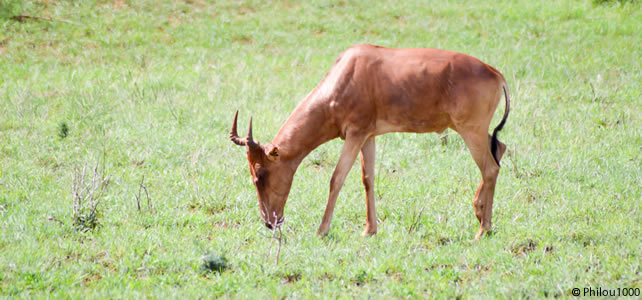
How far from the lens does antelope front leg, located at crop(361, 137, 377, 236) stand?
22.0 feet

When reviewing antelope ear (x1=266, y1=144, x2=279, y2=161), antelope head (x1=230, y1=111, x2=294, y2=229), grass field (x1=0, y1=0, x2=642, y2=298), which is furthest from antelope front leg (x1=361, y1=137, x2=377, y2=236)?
antelope ear (x1=266, y1=144, x2=279, y2=161)

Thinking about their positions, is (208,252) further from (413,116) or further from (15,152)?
(15,152)

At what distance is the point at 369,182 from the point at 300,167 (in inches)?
84.6

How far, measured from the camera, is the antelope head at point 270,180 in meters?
6.64

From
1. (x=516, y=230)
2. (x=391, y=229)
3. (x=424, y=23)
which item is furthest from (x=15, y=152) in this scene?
(x=424, y=23)

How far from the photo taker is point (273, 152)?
21.6 feet

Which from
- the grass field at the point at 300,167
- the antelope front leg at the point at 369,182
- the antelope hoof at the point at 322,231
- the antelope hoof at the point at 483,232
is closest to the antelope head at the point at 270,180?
the grass field at the point at 300,167

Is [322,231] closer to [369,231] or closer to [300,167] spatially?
[369,231]

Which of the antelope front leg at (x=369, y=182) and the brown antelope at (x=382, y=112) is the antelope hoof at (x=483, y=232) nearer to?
the brown antelope at (x=382, y=112)

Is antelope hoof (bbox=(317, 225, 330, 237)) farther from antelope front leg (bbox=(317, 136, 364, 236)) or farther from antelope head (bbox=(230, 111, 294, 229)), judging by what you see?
antelope head (bbox=(230, 111, 294, 229))

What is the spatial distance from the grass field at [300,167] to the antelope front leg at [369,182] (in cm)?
14

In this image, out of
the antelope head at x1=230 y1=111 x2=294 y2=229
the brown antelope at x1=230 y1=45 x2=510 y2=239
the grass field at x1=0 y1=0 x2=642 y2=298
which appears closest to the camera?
the grass field at x1=0 y1=0 x2=642 y2=298

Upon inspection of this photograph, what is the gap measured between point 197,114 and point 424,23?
709 cm

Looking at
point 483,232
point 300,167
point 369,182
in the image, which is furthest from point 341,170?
point 300,167
